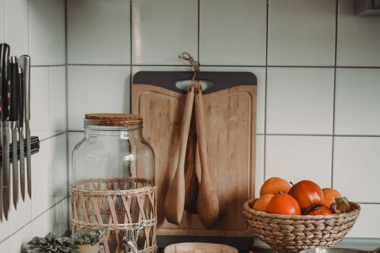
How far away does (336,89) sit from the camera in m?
1.28

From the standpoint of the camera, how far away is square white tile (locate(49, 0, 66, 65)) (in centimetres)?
116

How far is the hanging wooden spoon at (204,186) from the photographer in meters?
1.22

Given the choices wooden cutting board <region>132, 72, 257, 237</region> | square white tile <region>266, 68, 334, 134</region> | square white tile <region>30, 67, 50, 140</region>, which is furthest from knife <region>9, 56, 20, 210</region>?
square white tile <region>266, 68, 334, 134</region>

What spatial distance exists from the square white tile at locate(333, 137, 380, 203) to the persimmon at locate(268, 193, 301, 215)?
0.97 ft

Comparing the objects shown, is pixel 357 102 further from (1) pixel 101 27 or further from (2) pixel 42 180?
(2) pixel 42 180

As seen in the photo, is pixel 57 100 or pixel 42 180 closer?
pixel 42 180

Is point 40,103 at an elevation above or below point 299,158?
above

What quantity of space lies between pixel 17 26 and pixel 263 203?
2.07 feet

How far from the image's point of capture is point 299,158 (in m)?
1.29

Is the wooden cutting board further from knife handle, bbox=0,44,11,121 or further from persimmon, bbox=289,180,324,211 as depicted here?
knife handle, bbox=0,44,11,121

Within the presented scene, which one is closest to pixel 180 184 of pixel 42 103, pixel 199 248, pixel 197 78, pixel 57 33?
pixel 199 248

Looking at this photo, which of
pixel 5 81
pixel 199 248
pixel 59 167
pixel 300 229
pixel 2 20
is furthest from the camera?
pixel 59 167

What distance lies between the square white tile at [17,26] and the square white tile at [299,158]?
65cm

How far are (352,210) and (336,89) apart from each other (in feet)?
1.08
